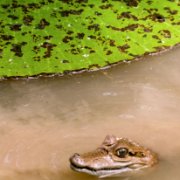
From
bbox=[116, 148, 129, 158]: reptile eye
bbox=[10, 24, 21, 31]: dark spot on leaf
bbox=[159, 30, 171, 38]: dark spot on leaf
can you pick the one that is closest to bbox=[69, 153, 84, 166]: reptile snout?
bbox=[116, 148, 129, 158]: reptile eye

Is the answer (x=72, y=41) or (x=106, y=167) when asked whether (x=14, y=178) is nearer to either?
(x=106, y=167)

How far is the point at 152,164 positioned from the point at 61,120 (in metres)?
1.43

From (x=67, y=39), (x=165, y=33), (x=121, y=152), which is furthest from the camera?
(x=165, y=33)

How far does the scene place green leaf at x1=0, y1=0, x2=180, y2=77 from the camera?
7.50 metres

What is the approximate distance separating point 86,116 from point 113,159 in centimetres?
124

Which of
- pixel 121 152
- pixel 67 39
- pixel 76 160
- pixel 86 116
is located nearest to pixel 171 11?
pixel 67 39

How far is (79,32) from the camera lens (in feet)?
26.3

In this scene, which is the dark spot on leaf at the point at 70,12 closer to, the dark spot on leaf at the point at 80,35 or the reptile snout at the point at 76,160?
the dark spot on leaf at the point at 80,35

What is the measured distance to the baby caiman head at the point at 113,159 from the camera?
17.7 ft

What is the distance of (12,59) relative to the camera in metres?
7.50

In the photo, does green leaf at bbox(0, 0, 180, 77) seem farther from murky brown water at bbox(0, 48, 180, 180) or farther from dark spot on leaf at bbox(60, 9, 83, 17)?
murky brown water at bbox(0, 48, 180, 180)

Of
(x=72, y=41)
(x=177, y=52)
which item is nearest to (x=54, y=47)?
(x=72, y=41)

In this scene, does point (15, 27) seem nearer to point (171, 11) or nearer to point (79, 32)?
point (79, 32)

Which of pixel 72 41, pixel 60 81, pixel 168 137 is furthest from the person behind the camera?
pixel 72 41
